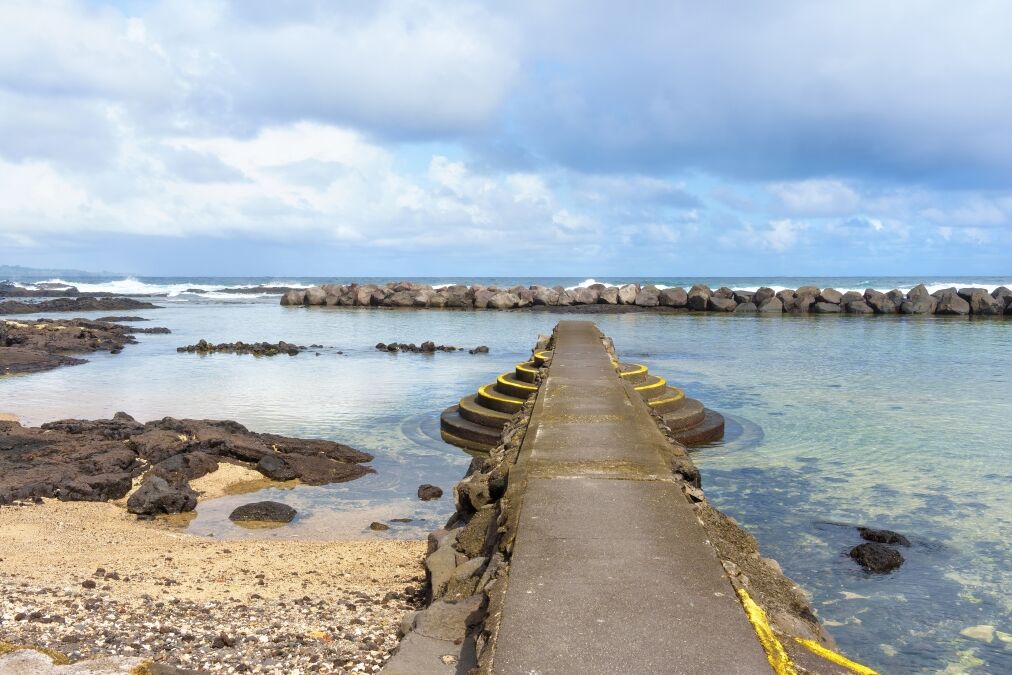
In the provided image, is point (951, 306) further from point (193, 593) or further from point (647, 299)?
point (193, 593)

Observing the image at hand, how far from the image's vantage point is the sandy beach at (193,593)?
384 centimetres

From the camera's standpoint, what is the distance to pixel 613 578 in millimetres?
3330

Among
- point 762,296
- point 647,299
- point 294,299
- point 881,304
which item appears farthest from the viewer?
point 294,299

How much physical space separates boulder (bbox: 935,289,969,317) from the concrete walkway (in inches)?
1448

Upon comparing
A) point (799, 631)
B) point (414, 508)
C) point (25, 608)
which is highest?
point (799, 631)

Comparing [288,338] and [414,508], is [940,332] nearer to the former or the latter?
[288,338]

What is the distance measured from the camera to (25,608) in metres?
4.27

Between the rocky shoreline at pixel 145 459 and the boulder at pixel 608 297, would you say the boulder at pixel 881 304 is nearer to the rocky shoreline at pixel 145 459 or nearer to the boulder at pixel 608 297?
the boulder at pixel 608 297

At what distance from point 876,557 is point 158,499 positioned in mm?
6521

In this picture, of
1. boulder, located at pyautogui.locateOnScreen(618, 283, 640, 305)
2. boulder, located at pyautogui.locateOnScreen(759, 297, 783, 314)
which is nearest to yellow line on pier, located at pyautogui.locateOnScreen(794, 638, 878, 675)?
boulder, located at pyautogui.locateOnScreen(759, 297, 783, 314)

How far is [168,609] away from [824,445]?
8.43m

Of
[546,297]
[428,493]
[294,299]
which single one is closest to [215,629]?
[428,493]

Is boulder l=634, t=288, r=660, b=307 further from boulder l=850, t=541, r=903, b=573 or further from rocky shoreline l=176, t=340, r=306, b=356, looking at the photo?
boulder l=850, t=541, r=903, b=573

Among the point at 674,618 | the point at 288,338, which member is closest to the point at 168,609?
the point at 674,618
